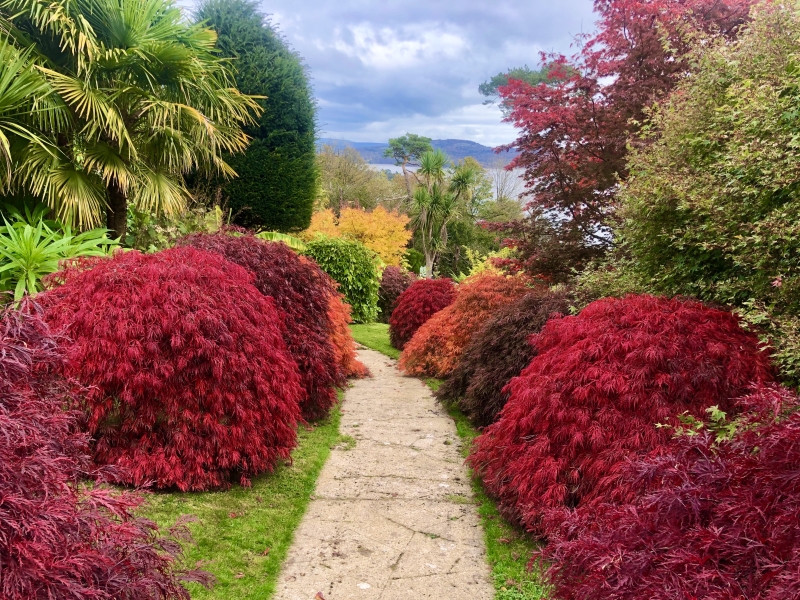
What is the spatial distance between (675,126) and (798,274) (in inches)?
76.3

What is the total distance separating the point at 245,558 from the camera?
133 inches

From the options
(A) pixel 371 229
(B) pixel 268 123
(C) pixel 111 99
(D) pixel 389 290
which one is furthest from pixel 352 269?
(C) pixel 111 99

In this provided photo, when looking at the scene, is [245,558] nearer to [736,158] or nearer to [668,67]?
[736,158]

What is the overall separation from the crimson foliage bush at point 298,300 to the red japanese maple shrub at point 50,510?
12.2ft

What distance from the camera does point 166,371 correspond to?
372cm

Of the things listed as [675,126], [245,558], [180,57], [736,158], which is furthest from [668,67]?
[245,558]

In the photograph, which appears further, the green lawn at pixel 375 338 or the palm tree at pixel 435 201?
the palm tree at pixel 435 201

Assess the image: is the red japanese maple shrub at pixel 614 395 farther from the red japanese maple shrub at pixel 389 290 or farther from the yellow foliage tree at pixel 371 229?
the yellow foliage tree at pixel 371 229

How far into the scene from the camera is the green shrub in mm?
13992

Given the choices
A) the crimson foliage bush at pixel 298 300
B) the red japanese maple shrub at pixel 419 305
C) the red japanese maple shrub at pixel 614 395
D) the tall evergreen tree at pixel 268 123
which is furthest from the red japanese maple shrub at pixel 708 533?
the tall evergreen tree at pixel 268 123

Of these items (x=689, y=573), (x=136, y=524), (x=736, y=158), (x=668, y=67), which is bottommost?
(x=136, y=524)

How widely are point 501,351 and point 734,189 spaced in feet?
9.51

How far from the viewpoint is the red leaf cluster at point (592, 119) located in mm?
6723

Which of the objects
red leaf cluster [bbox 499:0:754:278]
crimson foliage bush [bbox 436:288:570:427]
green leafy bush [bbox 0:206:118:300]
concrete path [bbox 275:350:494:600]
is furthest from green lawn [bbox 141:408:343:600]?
red leaf cluster [bbox 499:0:754:278]
